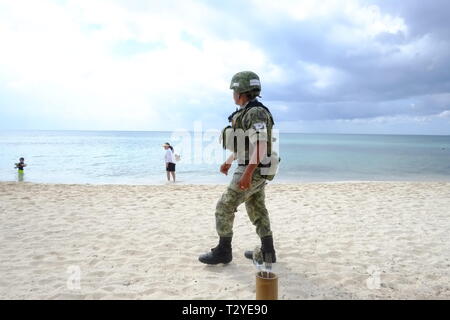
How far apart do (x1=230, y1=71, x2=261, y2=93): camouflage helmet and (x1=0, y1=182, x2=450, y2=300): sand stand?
2.17m

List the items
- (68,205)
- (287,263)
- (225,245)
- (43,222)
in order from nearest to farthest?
1. (225,245)
2. (287,263)
3. (43,222)
4. (68,205)

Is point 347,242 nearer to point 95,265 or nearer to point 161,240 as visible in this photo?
point 161,240

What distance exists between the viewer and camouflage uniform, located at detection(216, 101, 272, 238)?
3.43 m

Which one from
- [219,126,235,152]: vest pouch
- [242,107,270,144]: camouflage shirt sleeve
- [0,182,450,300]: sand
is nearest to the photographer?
[242,107,270,144]: camouflage shirt sleeve

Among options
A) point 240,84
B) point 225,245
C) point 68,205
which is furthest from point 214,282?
point 68,205

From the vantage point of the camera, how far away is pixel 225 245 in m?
4.02

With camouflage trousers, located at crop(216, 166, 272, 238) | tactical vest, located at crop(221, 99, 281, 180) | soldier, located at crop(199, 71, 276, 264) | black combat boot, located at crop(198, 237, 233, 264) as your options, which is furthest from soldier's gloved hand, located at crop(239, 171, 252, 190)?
black combat boot, located at crop(198, 237, 233, 264)

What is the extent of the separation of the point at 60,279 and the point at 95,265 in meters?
0.51

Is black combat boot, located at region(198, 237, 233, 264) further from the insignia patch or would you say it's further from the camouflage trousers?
the insignia patch

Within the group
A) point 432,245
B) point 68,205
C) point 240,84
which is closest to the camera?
point 240,84

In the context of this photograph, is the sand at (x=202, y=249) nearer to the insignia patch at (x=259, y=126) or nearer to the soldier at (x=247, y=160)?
the soldier at (x=247, y=160)

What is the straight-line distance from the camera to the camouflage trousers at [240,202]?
369 centimetres
